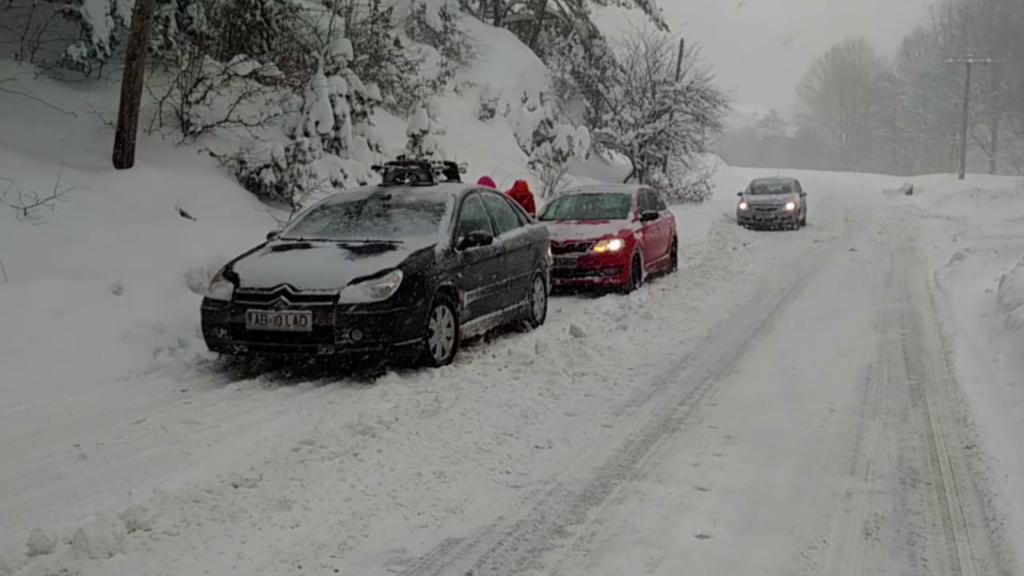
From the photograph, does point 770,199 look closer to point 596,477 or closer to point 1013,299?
point 1013,299

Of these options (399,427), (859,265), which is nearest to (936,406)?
(399,427)

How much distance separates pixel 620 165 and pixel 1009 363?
27.4 m

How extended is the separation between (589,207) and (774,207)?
11.8 meters

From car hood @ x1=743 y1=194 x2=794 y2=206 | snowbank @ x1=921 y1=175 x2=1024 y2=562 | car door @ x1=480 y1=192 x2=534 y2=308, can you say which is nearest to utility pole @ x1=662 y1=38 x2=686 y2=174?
car hood @ x1=743 y1=194 x2=794 y2=206

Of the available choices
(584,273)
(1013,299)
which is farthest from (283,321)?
(1013,299)

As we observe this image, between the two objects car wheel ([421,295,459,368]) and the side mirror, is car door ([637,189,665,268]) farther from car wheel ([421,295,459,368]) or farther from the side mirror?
car wheel ([421,295,459,368])

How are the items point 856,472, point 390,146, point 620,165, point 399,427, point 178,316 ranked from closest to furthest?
point 856,472
point 399,427
point 178,316
point 390,146
point 620,165

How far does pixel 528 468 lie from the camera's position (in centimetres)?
488

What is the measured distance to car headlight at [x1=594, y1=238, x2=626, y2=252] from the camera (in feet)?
37.7

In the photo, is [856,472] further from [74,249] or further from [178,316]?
[74,249]

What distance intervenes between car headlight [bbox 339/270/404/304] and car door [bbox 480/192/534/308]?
1963 millimetres

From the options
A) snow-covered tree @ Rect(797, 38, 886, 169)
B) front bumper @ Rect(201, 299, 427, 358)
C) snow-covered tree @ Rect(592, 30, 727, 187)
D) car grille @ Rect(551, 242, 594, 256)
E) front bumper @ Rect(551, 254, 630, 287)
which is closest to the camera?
front bumper @ Rect(201, 299, 427, 358)

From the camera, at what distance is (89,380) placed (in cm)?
663

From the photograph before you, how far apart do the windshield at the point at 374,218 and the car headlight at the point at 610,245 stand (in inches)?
153
